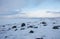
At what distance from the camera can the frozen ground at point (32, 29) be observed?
1993mm

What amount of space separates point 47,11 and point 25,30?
1.64 ft

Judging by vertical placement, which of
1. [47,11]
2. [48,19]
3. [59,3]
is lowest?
[48,19]

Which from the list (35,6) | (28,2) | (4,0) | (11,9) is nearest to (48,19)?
(35,6)

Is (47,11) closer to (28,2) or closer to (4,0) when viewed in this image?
(28,2)

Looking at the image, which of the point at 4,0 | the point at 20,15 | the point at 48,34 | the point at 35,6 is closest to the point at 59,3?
the point at 35,6

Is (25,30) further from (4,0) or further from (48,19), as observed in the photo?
(4,0)

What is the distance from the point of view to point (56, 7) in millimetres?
2041

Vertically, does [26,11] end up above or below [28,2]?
below

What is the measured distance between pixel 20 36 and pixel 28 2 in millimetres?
620

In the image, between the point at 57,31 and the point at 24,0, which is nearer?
the point at 57,31

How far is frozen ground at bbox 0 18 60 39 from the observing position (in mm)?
1993

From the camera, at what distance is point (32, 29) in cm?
207

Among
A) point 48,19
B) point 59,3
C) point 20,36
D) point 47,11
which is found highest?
point 59,3

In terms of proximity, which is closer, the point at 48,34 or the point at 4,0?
the point at 48,34
